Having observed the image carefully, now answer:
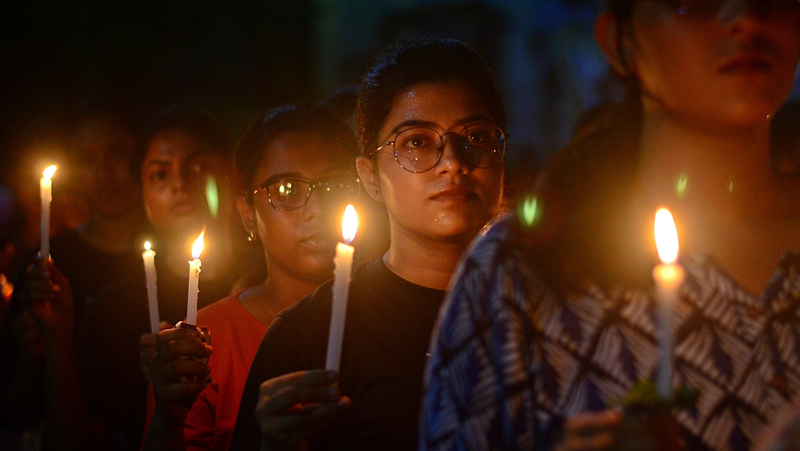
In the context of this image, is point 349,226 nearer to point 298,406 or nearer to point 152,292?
point 298,406

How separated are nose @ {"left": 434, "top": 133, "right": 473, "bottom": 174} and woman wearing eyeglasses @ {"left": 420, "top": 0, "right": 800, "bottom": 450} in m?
0.73

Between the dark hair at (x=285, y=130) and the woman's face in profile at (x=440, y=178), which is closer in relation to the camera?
the woman's face in profile at (x=440, y=178)

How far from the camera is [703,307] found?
60.7 inches

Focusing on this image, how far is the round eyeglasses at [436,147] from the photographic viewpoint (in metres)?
2.54

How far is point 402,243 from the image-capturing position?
8.47ft

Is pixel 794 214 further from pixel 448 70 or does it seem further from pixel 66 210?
pixel 66 210

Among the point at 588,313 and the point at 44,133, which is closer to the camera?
the point at 588,313

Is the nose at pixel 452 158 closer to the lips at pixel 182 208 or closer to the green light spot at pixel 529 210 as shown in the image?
the green light spot at pixel 529 210

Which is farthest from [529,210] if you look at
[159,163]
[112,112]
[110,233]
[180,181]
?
[112,112]

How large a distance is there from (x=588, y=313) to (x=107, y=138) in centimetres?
405

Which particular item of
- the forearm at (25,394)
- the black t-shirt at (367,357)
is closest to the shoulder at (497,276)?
the black t-shirt at (367,357)

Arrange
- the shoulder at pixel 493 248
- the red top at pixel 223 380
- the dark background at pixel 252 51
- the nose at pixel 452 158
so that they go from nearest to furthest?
1. the shoulder at pixel 493 248
2. the nose at pixel 452 158
3. the red top at pixel 223 380
4. the dark background at pixel 252 51

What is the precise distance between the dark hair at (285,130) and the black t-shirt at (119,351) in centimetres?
78

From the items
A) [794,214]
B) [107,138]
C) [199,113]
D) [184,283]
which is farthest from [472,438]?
[107,138]
